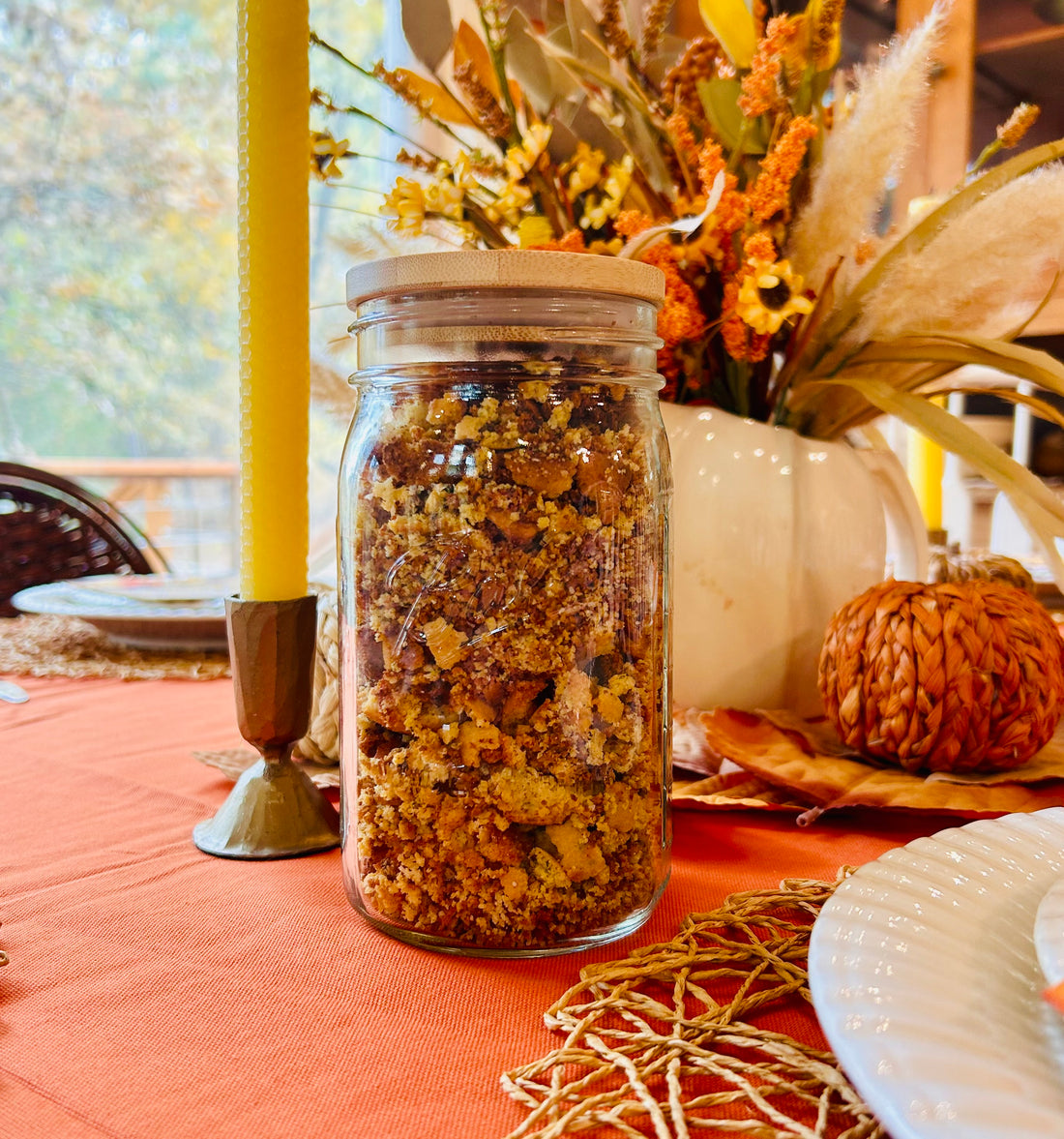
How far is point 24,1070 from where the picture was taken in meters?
0.28

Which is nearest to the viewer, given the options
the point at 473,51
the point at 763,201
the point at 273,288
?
the point at 273,288

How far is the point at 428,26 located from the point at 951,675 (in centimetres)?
50

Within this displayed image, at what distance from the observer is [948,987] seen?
26 cm

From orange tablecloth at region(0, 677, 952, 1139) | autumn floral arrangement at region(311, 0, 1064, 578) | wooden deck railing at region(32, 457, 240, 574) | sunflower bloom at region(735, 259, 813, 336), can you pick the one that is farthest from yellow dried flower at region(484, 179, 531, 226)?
wooden deck railing at region(32, 457, 240, 574)

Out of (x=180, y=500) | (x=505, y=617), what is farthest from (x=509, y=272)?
(x=180, y=500)

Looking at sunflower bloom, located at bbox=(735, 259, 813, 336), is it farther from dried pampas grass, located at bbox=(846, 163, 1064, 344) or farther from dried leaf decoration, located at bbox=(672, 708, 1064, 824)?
dried leaf decoration, located at bbox=(672, 708, 1064, 824)

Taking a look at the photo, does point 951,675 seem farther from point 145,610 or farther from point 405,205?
point 145,610

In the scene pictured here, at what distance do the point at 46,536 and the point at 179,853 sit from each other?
96cm

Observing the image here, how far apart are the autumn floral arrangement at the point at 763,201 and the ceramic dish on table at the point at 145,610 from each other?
419 mm

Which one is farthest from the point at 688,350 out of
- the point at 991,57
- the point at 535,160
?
the point at 991,57

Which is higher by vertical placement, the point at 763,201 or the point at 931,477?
the point at 763,201

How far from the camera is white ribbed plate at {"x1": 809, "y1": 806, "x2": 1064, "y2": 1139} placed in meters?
0.21

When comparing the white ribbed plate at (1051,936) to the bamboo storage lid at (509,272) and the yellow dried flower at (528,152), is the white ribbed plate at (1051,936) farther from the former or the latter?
the yellow dried flower at (528,152)

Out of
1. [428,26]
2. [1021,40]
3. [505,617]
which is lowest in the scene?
[505,617]
